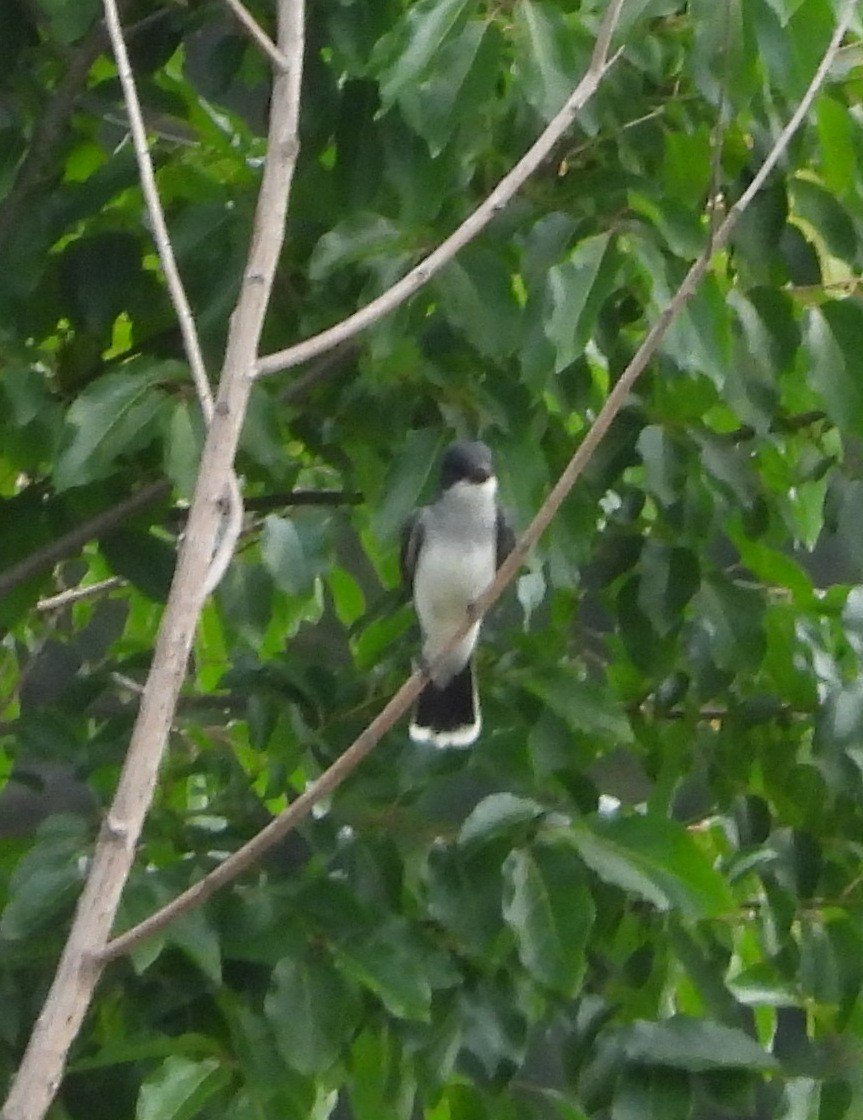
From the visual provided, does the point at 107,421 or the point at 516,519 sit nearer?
the point at 107,421

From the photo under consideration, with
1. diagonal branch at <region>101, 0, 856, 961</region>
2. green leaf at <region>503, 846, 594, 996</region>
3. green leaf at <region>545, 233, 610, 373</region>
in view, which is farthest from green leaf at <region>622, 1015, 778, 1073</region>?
green leaf at <region>545, 233, 610, 373</region>

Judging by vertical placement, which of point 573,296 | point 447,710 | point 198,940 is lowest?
point 447,710

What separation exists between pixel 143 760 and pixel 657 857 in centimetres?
58

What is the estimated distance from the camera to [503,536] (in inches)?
90.7

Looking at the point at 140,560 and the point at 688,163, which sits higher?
the point at 688,163

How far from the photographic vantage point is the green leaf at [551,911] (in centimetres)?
150

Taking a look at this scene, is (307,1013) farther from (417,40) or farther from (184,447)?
(417,40)

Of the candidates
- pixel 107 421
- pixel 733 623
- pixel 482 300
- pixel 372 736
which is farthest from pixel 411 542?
pixel 372 736

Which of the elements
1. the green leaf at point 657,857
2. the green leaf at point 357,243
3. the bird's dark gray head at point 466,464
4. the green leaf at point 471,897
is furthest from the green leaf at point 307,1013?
the green leaf at point 357,243

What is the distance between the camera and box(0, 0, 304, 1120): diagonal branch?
1044mm

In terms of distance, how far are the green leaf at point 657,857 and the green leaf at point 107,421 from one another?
530 mm

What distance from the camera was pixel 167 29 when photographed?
1823mm

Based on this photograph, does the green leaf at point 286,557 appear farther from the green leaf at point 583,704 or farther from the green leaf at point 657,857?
the green leaf at point 657,857

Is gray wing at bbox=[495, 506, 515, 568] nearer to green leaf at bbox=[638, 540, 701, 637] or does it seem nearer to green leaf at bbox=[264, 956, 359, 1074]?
green leaf at bbox=[638, 540, 701, 637]
